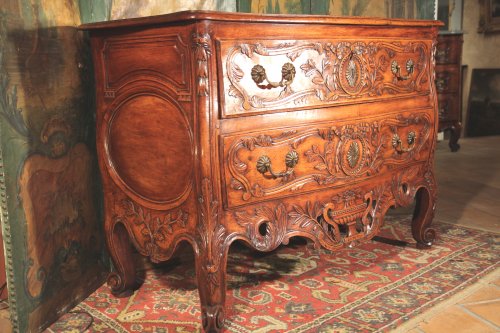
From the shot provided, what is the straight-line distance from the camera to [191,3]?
9.12ft

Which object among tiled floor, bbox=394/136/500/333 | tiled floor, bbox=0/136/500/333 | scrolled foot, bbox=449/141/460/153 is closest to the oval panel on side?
tiled floor, bbox=0/136/500/333

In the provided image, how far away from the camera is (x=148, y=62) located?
205 cm

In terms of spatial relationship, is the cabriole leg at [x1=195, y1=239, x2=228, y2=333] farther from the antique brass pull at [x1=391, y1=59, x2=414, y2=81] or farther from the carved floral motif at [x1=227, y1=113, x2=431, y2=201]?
the antique brass pull at [x1=391, y1=59, x2=414, y2=81]

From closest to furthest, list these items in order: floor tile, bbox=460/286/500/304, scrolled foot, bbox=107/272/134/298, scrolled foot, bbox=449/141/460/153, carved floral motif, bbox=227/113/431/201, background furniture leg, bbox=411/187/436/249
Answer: carved floral motif, bbox=227/113/431/201, floor tile, bbox=460/286/500/304, scrolled foot, bbox=107/272/134/298, background furniture leg, bbox=411/187/436/249, scrolled foot, bbox=449/141/460/153

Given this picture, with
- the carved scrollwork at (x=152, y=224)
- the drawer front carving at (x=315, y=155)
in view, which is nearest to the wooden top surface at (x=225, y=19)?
the drawer front carving at (x=315, y=155)

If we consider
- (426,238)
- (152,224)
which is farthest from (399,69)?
(152,224)

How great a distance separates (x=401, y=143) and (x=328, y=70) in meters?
0.63

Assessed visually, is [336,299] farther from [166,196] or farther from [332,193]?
[166,196]

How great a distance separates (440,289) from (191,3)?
6.07 ft

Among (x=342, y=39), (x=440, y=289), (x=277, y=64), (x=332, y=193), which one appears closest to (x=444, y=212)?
(x=440, y=289)

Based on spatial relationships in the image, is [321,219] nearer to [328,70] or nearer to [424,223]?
[328,70]

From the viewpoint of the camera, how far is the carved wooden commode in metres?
1.94

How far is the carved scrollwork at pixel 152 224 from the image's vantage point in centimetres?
211

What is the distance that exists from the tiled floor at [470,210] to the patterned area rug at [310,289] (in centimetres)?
7
